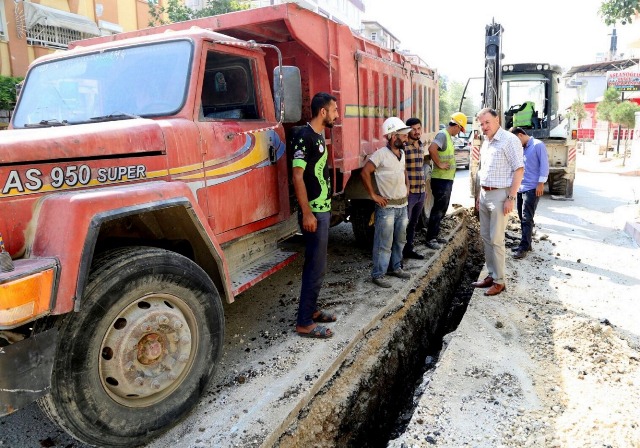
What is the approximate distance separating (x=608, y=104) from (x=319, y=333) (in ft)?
82.4

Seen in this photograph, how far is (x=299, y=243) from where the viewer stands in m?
6.90

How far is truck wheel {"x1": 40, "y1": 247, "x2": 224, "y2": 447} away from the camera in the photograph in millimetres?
2459

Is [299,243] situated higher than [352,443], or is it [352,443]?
[299,243]

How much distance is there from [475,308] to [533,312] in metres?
0.52

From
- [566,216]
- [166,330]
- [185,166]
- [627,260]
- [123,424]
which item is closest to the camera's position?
[123,424]

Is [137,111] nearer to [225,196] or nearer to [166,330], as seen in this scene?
[225,196]

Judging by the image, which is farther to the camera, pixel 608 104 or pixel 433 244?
pixel 608 104

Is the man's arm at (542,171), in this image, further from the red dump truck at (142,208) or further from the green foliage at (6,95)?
the green foliage at (6,95)

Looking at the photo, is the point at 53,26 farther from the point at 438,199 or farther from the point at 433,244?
the point at 433,244

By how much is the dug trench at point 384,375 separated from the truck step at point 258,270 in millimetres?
925

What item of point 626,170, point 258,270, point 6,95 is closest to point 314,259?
point 258,270

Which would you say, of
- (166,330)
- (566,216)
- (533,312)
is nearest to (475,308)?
(533,312)

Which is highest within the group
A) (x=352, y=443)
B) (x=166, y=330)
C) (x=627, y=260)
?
(x=166, y=330)

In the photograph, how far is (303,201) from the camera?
383cm
